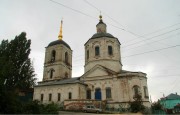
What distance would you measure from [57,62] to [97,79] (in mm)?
12478

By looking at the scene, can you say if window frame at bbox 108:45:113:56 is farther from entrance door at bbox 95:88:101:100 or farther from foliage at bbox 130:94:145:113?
foliage at bbox 130:94:145:113

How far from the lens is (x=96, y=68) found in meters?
31.0

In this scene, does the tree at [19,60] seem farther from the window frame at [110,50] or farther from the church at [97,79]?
the window frame at [110,50]

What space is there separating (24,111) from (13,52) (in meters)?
15.4

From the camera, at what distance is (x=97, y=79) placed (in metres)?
30.0

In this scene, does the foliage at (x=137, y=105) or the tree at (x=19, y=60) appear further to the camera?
the tree at (x=19, y=60)

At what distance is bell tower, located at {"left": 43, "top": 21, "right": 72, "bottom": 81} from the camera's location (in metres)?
38.2

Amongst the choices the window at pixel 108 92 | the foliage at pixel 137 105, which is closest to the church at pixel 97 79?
the window at pixel 108 92

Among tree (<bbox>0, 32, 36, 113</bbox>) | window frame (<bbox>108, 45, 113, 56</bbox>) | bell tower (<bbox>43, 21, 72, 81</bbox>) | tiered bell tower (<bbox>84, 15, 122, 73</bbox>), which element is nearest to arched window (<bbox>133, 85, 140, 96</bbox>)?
tiered bell tower (<bbox>84, 15, 122, 73</bbox>)

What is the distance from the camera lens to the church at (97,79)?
27375mm

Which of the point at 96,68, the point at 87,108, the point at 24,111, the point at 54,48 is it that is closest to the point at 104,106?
the point at 87,108

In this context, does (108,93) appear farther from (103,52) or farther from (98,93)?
(103,52)

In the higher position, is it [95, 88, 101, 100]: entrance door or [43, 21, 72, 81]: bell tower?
[43, 21, 72, 81]: bell tower

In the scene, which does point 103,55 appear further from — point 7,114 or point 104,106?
point 7,114
